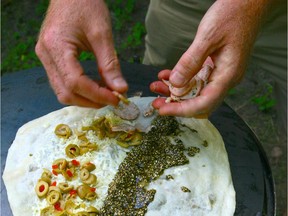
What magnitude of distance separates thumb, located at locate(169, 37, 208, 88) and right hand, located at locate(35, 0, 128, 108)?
0.19 meters

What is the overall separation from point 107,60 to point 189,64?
0.29m

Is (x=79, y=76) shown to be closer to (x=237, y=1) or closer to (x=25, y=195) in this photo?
(x=25, y=195)

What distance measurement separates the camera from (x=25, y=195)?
5.09 feet

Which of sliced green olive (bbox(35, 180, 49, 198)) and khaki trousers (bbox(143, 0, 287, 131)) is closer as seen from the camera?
sliced green olive (bbox(35, 180, 49, 198))

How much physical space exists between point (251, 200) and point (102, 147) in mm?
598

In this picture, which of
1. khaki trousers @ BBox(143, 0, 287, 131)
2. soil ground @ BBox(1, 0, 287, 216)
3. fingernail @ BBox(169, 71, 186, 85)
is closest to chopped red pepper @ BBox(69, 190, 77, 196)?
fingernail @ BBox(169, 71, 186, 85)

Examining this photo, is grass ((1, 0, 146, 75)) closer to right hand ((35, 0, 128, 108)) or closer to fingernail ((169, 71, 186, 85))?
right hand ((35, 0, 128, 108))

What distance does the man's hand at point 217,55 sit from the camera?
1.45 meters

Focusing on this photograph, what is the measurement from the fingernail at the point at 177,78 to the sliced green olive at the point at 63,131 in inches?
19.2

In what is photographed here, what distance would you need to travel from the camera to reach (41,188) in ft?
5.00

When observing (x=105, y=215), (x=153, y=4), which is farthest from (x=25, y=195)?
(x=153, y=4)

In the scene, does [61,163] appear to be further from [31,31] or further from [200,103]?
[31,31]

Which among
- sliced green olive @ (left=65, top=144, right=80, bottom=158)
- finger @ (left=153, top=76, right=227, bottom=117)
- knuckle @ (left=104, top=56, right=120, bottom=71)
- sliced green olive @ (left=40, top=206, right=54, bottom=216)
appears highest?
knuckle @ (left=104, top=56, right=120, bottom=71)

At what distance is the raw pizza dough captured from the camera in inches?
59.8
